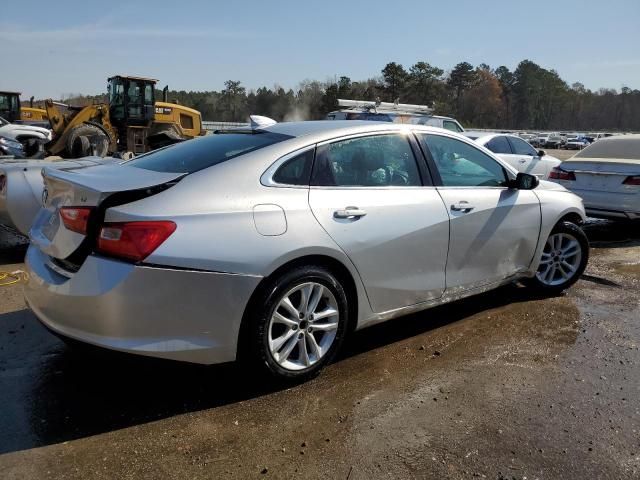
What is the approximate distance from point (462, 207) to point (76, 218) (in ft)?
8.37

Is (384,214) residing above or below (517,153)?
below

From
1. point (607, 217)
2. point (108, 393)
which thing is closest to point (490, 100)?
point (607, 217)

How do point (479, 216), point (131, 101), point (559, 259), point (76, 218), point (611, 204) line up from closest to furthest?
point (76, 218) → point (479, 216) → point (559, 259) → point (611, 204) → point (131, 101)

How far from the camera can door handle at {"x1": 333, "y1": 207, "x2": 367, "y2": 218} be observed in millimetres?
3201

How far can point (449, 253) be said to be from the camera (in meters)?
3.80

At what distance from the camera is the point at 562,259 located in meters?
4.97

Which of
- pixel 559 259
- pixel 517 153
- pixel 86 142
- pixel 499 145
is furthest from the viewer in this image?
pixel 86 142

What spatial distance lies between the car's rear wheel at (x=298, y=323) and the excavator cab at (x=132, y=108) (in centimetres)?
1562

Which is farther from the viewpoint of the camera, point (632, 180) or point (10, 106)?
point (10, 106)

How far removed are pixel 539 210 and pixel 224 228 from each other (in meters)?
2.95

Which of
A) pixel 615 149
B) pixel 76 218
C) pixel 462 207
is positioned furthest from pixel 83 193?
pixel 615 149

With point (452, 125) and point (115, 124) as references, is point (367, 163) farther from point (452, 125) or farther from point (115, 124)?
point (115, 124)

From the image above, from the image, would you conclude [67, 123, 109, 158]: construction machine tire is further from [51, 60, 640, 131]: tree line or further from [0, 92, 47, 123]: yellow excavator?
[51, 60, 640, 131]: tree line

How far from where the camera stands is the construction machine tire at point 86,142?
1552cm
